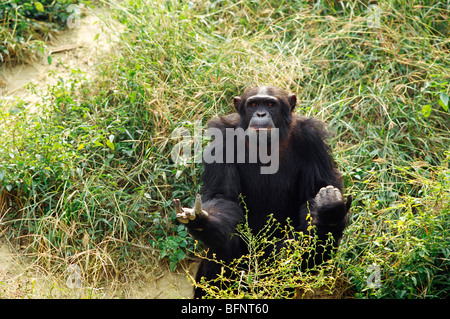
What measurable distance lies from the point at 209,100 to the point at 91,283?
254 cm

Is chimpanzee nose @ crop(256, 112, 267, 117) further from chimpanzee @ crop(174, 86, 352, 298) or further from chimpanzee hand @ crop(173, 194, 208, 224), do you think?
chimpanzee hand @ crop(173, 194, 208, 224)

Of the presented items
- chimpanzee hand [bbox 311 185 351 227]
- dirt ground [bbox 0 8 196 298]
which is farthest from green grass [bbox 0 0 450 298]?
chimpanzee hand [bbox 311 185 351 227]

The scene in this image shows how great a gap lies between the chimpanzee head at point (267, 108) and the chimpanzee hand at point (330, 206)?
2.78 ft

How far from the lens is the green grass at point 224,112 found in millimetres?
6410

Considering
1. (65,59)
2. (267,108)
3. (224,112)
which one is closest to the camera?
(267,108)

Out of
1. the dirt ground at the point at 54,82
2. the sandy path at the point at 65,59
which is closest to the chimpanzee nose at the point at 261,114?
the dirt ground at the point at 54,82

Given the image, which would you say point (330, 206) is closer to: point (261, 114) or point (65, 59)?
point (261, 114)

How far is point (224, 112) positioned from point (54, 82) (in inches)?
94.2

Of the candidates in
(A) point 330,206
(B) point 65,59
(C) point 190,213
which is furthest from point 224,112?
(B) point 65,59

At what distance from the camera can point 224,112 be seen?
753 centimetres

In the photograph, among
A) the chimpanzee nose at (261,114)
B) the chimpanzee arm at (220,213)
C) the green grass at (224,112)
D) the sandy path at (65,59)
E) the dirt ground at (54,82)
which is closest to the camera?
the chimpanzee arm at (220,213)

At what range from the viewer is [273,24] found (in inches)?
335

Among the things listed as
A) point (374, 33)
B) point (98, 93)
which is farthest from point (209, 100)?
point (374, 33)

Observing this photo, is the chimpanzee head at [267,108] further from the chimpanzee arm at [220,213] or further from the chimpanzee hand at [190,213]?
the chimpanzee hand at [190,213]
